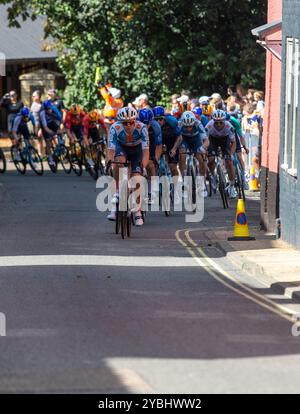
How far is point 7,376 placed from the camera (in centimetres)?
957

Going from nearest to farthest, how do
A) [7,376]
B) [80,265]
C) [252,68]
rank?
[7,376], [80,265], [252,68]

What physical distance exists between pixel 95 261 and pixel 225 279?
206 cm

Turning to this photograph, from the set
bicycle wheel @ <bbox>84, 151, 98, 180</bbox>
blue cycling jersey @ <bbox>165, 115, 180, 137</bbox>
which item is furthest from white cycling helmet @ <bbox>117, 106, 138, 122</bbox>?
bicycle wheel @ <bbox>84, 151, 98, 180</bbox>

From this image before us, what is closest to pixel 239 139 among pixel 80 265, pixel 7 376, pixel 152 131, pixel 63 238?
pixel 152 131

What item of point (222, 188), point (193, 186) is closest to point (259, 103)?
point (193, 186)

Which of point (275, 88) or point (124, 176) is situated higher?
point (275, 88)

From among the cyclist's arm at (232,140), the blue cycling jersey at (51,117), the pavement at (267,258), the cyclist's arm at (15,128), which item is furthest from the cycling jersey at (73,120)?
the pavement at (267,258)

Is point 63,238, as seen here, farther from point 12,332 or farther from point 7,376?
point 7,376

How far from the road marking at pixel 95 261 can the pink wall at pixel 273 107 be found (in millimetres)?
4095

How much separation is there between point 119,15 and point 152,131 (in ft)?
63.8

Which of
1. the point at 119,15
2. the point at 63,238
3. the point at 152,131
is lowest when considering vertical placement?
the point at 63,238

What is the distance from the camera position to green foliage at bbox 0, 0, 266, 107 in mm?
38469
